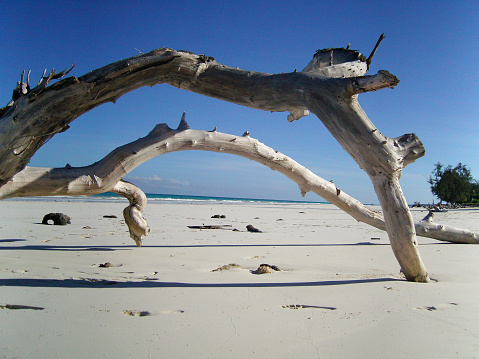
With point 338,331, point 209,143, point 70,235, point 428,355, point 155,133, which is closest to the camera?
point 428,355

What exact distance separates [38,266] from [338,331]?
11.2 feet

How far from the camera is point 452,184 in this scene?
40.2 m

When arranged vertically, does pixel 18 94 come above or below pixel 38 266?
above

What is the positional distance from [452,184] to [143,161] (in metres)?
45.5

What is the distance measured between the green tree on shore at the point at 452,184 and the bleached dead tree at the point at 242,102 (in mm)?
43908

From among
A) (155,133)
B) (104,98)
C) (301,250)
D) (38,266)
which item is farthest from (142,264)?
(301,250)

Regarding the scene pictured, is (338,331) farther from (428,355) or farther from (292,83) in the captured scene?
(292,83)

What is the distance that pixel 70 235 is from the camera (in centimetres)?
652

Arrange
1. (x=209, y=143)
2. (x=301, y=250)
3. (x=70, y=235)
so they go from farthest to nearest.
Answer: (x=70, y=235) < (x=301, y=250) < (x=209, y=143)

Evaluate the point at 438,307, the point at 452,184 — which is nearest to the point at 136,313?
the point at 438,307

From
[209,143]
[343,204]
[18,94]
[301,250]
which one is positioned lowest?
[301,250]

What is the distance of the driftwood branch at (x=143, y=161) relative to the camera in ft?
10.6

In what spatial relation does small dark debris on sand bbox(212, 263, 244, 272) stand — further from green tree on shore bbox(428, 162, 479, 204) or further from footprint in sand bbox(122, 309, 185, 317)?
green tree on shore bbox(428, 162, 479, 204)

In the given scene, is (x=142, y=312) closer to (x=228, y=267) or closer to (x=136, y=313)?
(x=136, y=313)
